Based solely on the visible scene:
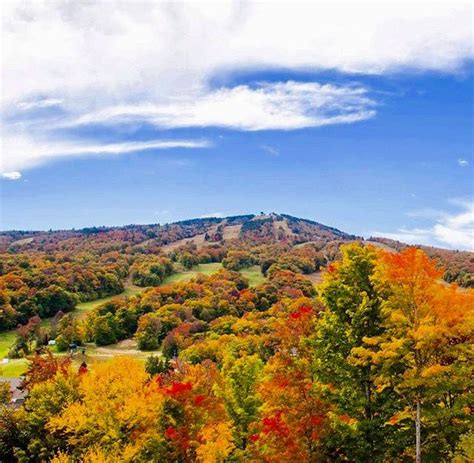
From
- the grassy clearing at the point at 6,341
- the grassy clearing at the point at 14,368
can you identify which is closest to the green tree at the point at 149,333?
the grassy clearing at the point at 14,368

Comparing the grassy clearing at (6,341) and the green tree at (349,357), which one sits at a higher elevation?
the green tree at (349,357)

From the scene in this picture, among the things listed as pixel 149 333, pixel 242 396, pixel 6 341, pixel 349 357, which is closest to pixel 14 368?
pixel 6 341

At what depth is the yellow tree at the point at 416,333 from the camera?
25.8 meters

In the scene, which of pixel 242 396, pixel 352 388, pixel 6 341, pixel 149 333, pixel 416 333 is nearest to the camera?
pixel 416 333

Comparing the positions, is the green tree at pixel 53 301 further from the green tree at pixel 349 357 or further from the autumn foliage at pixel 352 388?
the green tree at pixel 349 357

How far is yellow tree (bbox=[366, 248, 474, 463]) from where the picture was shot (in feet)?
84.5

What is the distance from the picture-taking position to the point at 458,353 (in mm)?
26562

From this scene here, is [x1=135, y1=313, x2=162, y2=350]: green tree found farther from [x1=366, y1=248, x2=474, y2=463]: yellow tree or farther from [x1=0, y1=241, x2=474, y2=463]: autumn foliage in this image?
[x1=366, y1=248, x2=474, y2=463]: yellow tree

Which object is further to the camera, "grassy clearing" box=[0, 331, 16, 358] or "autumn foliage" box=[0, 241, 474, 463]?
"grassy clearing" box=[0, 331, 16, 358]

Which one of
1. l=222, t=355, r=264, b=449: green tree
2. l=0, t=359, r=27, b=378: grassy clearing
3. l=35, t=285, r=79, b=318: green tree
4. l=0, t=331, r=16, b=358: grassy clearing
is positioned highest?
l=35, t=285, r=79, b=318: green tree

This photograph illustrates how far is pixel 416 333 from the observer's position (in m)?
25.2

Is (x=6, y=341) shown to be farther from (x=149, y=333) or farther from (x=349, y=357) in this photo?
(x=349, y=357)

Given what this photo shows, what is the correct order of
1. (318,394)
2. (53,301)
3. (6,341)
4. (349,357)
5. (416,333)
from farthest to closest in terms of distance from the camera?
(53,301) → (6,341) → (318,394) → (349,357) → (416,333)

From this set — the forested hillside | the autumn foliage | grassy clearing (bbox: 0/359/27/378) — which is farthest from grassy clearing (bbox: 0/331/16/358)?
the autumn foliage
